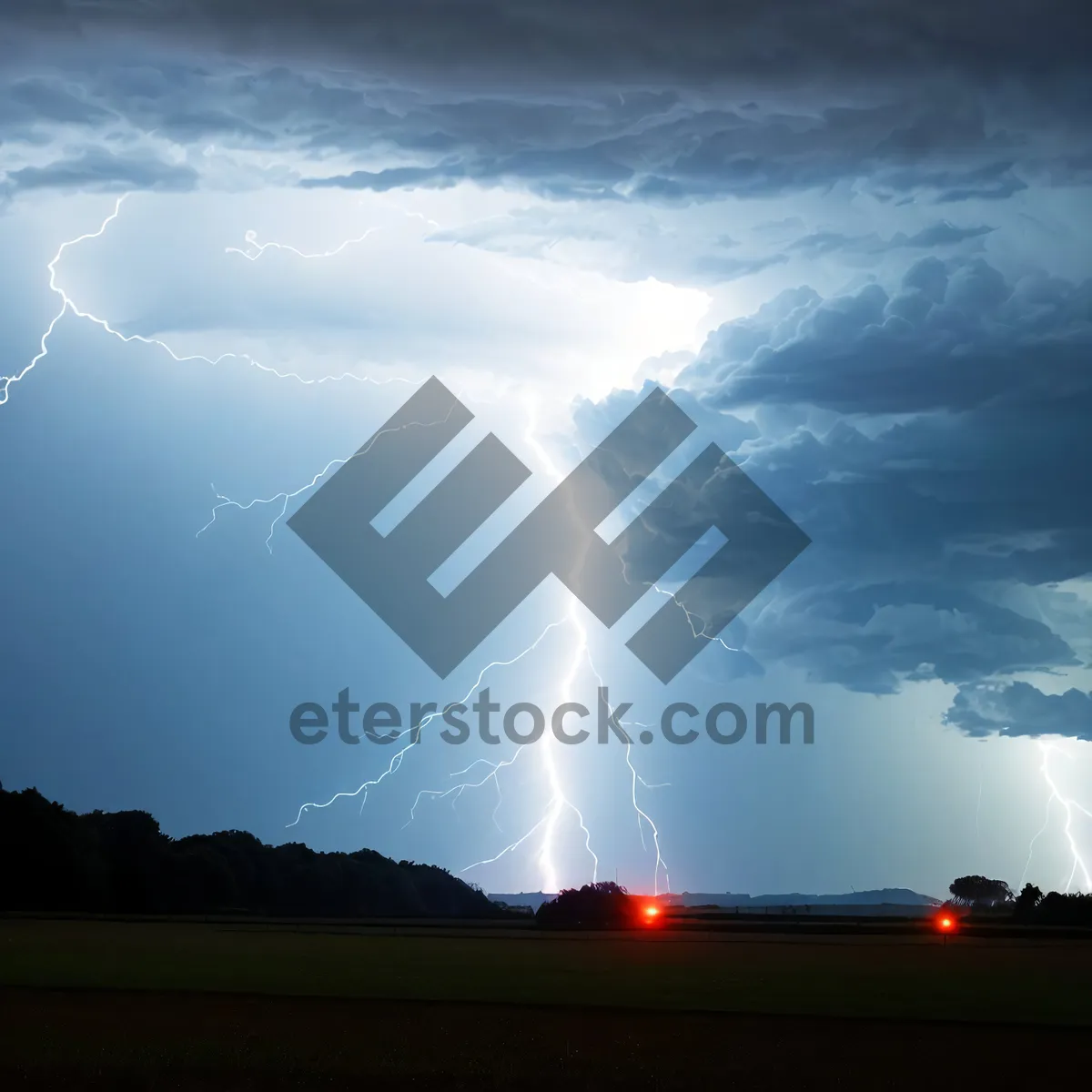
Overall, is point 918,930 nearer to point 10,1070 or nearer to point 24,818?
point 24,818

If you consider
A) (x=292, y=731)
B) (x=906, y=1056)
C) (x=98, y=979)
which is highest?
(x=292, y=731)

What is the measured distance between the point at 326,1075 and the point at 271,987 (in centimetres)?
1144

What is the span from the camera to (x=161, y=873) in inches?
3612

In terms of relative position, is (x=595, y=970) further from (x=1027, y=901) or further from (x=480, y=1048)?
(x=1027, y=901)

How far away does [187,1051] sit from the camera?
65.9ft

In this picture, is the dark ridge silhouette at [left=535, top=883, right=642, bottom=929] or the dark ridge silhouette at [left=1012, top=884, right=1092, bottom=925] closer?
the dark ridge silhouette at [left=535, top=883, right=642, bottom=929]

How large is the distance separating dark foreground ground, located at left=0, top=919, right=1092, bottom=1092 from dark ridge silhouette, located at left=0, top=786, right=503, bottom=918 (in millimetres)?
43878

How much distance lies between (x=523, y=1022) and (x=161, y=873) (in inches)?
2871

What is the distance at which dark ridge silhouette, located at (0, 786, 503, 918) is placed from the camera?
83.8m

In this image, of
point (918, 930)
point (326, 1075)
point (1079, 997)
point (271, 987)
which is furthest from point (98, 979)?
point (918, 930)

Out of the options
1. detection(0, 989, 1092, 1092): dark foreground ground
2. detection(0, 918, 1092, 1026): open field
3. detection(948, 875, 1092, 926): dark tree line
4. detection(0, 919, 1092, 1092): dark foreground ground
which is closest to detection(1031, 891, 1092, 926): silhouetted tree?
detection(948, 875, 1092, 926): dark tree line

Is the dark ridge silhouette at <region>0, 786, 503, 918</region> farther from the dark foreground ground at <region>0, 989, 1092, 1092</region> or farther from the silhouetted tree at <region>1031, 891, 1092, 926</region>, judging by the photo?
the dark foreground ground at <region>0, 989, 1092, 1092</region>

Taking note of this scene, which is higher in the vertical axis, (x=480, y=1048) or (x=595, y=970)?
(x=595, y=970)

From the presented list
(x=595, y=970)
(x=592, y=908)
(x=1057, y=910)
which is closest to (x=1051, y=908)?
(x=1057, y=910)
